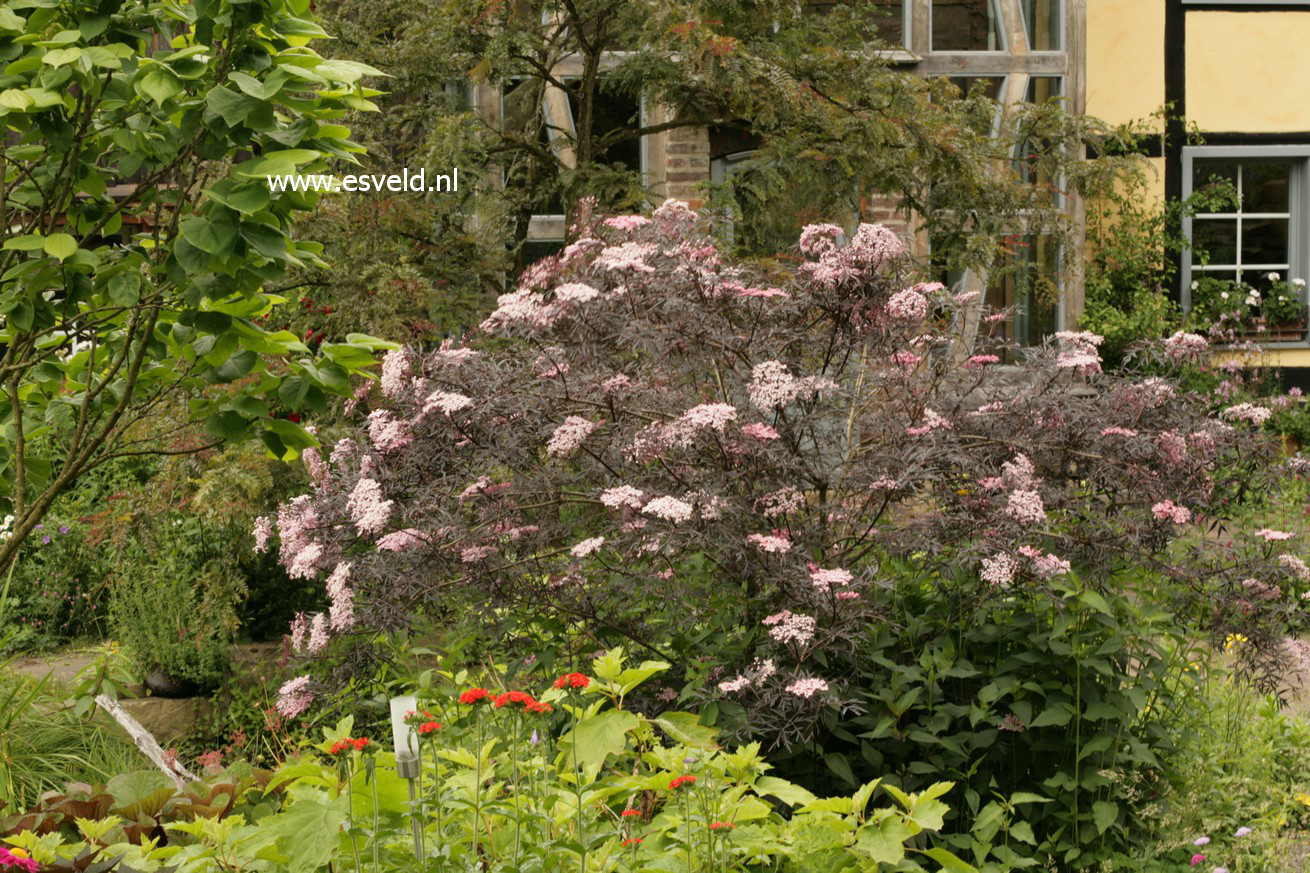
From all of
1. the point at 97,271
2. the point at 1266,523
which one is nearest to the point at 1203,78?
the point at 1266,523

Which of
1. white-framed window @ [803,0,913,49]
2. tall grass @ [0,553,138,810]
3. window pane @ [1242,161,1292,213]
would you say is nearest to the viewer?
tall grass @ [0,553,138,810]

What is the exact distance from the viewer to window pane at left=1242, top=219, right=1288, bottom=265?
1099 centimetres

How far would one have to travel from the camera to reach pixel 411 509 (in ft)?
11.5

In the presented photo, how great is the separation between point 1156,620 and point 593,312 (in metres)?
1.68

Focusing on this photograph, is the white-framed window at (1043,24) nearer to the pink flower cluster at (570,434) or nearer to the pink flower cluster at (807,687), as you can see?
the pink flower cluster at (570,434)

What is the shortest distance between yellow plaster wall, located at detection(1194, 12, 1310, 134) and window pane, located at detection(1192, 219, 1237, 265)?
754 mm

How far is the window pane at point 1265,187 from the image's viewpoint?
1099 centimetres

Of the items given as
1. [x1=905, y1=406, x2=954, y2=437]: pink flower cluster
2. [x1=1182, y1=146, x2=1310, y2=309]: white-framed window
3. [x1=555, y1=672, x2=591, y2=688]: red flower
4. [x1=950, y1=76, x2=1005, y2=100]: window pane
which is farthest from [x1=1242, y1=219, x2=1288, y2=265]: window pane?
[x1=555, y1=672, x2=591, y2=688]: red flower

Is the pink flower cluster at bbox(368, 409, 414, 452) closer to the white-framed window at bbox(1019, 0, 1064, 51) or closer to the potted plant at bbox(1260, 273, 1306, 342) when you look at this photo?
the white-framed window at bbox(1019, 0, 1064, 51)

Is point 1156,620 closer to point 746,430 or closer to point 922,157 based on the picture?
point 746,430

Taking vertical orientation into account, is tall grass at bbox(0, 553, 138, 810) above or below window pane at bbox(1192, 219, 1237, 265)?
below

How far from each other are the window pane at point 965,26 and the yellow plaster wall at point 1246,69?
1869mm

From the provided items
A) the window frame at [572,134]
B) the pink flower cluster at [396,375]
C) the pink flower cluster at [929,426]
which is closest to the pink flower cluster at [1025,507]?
the pink flower cluster at [929,426]

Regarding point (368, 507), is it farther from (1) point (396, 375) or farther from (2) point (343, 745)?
(2) point (343, 745)
